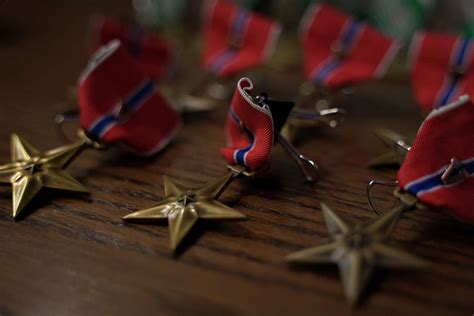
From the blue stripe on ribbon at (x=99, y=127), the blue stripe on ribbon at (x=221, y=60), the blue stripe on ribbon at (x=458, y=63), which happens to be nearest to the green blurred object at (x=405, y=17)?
the blue stripe on ribbon at (x=458, y=63)

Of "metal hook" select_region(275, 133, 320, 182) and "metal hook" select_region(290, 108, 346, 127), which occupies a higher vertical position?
"metal hook" select_region(290, 108, 346, 127)

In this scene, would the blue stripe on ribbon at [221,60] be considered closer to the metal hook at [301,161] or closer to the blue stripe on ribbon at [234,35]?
the blue stripe on ribbon at [234,35]

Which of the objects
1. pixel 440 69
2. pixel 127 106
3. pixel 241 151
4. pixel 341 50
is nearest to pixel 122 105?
pixel 127 106

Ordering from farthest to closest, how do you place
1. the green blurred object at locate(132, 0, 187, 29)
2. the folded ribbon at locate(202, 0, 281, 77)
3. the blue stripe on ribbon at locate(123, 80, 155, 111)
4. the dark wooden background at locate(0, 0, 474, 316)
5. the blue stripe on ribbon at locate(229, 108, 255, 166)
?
the green blurred object at locate(132, 0, 187, 29) < the folded ribbon at locate(202, 0, 281, 77) < the blue stripe on ribbon at locate(123, 80, 155, 111) < the blue stripe on ribbon at locate(229, 108, 255, 166) < the dark wooden background at locate(0, 0, 474, 316)

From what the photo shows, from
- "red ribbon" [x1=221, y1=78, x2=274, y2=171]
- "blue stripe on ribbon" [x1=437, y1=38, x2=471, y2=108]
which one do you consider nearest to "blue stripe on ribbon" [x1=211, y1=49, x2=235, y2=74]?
"red ribbon" [x1=221, y1=78, x2=274, y2=171]

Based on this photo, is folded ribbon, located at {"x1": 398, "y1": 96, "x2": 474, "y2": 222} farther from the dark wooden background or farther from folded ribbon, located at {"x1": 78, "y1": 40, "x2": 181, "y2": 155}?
folded ribbon, located at {"x1": 78, "y1": 40, "x2": 181, "y2": 155}

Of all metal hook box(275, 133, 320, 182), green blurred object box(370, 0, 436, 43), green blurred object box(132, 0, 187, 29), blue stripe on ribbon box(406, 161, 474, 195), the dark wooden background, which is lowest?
the dark wooden background

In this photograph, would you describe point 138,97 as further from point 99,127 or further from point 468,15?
point 468,15

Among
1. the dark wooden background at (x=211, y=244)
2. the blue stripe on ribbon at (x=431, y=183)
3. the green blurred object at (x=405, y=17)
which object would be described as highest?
the green blurred object at (x=405, y=17)
